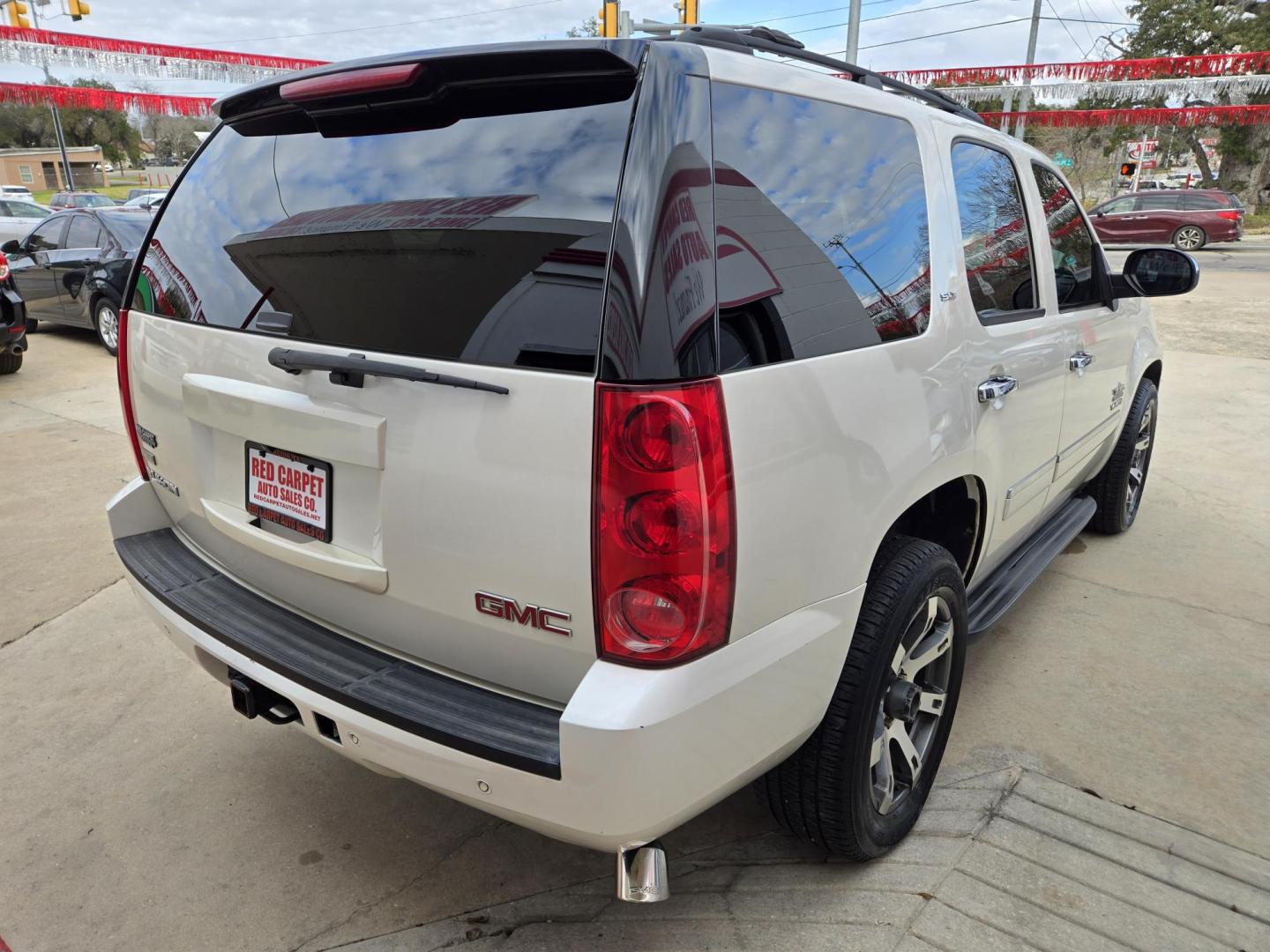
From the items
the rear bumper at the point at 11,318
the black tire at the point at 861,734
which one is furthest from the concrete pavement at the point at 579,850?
the rear bumper at the point at 11,318

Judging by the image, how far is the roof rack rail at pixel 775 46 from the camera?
2090mm

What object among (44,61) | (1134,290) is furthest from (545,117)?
(44,61)

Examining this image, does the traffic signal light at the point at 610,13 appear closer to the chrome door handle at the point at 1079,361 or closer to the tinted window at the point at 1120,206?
the chrome door handle at the point at 1079,361

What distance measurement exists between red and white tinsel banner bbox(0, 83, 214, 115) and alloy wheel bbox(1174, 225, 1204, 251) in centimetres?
2495

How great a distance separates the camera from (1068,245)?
3.45 metres

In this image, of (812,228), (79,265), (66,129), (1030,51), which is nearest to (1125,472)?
(812,228)

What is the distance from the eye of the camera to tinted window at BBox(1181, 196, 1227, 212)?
23.8 m

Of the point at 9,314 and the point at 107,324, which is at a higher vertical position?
the point at 9,314

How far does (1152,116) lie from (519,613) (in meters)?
32.4

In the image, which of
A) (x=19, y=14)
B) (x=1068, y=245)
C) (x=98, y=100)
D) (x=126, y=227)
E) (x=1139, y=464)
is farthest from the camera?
(x=98, y=100)

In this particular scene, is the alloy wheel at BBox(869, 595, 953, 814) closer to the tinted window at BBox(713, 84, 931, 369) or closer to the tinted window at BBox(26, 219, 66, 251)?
the tinted window at BBox(713, 84, 931, 369)

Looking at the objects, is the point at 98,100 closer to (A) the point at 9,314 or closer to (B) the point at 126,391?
(A) the point at 9,314

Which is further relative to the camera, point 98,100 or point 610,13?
point 98,100

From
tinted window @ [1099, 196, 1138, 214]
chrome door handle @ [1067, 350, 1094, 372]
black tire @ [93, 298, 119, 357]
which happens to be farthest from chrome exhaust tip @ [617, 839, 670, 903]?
tinted window @ [1099, 196, 1138, 214]
